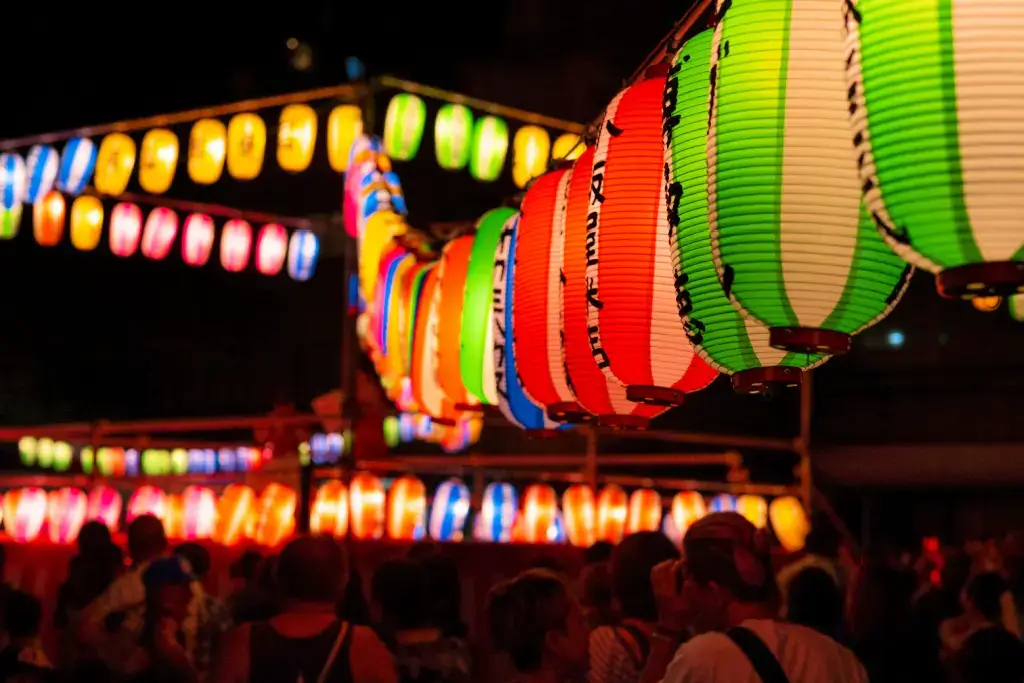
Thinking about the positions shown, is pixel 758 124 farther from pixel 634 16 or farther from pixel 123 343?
pixel 123 343

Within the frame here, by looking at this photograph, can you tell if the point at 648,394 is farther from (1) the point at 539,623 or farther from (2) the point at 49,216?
(2) the point at 49,216

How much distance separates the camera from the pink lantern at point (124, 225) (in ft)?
46.3

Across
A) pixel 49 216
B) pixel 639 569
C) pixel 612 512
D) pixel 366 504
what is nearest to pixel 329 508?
pixel 366 504

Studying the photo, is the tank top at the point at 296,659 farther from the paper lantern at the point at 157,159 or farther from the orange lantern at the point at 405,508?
the paper lantern at the point at 157,159

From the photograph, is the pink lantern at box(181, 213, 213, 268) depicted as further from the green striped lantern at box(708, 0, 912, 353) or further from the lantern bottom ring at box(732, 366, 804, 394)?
the green striped lantern at box(708, 0, 912, 353)

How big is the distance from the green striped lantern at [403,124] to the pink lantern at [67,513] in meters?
5.03

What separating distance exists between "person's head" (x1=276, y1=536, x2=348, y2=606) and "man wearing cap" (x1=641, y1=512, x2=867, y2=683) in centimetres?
104

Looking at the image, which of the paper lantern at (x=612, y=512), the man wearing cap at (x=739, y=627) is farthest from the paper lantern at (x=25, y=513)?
Answer: the man wearing cap at (x=739, y=627)

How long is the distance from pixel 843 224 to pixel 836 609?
55.2 inches

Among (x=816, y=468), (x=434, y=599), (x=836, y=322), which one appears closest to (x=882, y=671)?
(x=434, y=599)

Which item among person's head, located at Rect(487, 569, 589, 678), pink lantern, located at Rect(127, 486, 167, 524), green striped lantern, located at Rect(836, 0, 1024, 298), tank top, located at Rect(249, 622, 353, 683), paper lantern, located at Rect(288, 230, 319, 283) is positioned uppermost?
paper lantern, located at Rect(288, 230, 319, 283)

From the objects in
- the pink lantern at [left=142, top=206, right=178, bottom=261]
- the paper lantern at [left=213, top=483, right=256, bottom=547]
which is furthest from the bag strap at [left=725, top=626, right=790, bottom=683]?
the pink lantern at [left=142, top=206, right=178, bottom=261]

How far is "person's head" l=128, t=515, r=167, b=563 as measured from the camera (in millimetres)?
5629

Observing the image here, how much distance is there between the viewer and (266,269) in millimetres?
15258
